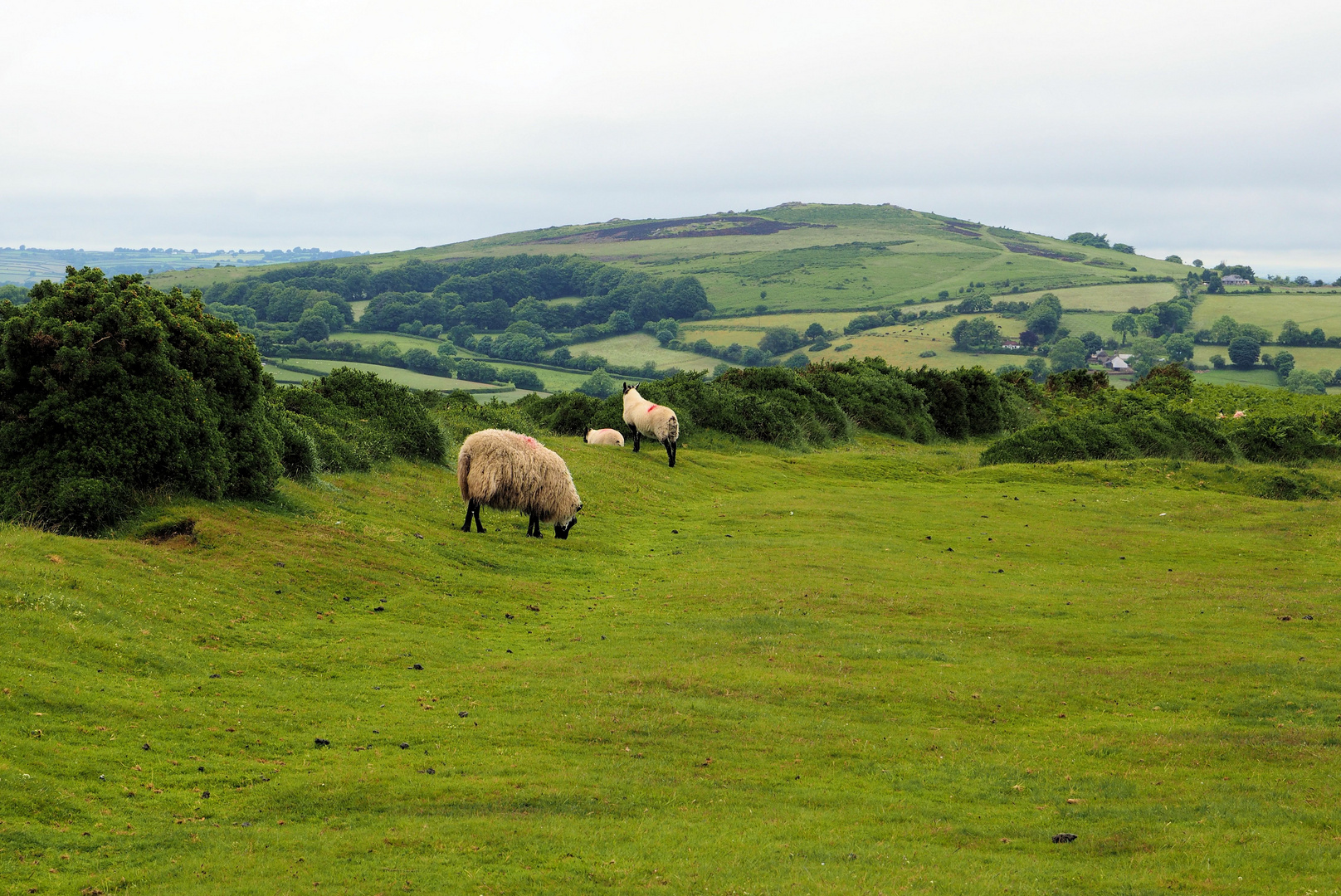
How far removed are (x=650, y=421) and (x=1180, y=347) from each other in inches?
3974

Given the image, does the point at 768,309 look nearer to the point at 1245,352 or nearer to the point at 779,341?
the point at 779,341

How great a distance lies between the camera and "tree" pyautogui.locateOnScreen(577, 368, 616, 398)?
3567 inches

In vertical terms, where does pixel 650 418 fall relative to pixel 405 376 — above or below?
below

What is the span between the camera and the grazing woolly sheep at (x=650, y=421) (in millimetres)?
33719

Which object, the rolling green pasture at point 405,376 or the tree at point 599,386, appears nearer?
the rolling green pasture at point 405,376

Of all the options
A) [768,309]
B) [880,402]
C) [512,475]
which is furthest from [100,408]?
[768,309]

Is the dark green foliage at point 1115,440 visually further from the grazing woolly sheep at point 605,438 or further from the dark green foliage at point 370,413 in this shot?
the dark green foliage at point 370,413

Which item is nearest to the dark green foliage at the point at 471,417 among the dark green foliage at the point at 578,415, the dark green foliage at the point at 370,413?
the dark green foliage at the point at 578,415

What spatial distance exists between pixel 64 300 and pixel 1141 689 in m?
18.8

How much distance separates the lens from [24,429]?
15.7 metres

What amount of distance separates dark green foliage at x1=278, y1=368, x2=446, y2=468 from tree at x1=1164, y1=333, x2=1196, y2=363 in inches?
4071

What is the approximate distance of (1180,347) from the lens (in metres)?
113

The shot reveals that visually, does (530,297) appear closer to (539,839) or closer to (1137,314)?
(1137,314)

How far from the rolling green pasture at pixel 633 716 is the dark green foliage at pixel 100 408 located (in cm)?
97
